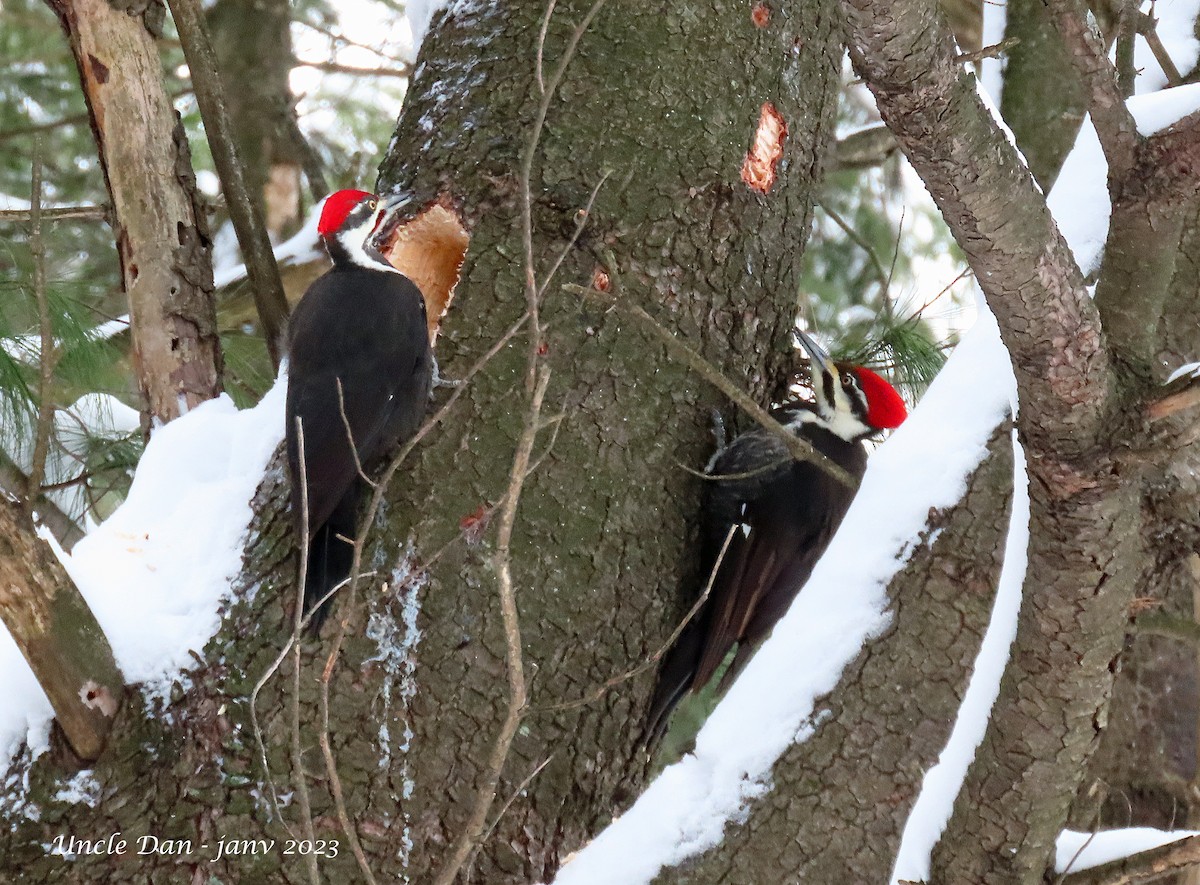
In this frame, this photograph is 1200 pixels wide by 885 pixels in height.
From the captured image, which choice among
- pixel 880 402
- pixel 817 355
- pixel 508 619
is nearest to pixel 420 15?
pixel 817 355

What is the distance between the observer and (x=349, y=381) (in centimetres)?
263

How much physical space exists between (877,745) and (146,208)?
70.8 inches

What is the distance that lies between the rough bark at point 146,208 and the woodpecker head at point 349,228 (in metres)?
0.43

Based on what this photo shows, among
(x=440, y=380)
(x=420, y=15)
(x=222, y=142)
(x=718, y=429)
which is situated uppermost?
(x=420, y=15)

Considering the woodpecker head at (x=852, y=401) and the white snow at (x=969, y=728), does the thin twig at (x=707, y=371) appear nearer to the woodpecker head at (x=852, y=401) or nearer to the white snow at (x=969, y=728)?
the white snow at (x=969, y=728)

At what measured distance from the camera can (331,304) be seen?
2.74m

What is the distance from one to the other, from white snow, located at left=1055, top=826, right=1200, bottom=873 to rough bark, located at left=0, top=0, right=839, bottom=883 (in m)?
0.75

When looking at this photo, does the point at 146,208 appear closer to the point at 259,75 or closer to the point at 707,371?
the point at 707,371

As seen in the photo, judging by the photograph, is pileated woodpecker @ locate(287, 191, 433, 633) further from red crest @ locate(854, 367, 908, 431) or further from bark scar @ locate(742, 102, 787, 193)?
red crest @ locate(854, 367, 908, 431)

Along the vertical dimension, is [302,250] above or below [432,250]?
above

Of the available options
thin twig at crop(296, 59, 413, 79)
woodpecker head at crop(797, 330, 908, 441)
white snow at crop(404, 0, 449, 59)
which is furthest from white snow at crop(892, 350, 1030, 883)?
thin twig at crop(296, 59, 413, 79)

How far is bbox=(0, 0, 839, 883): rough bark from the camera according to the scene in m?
1.92

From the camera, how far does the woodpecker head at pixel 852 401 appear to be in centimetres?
313

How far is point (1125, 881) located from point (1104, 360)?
688mm
